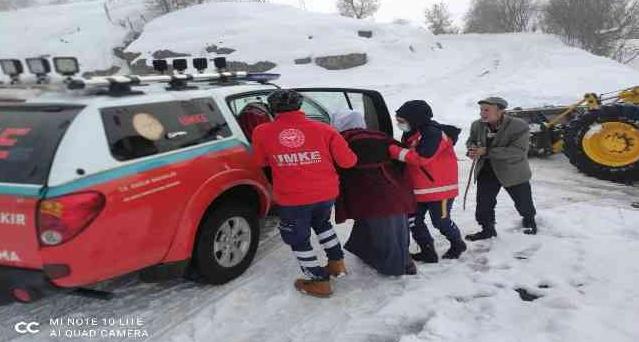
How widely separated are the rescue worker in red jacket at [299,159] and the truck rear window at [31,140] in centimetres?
131

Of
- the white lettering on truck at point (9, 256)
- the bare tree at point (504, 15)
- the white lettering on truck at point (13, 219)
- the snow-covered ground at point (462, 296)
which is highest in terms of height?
the bare tree at point (504, 15)

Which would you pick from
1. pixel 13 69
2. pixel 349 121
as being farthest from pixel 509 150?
Answer: pixel 13 69

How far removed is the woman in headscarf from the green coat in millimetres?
1072

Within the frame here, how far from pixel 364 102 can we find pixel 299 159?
210 cm

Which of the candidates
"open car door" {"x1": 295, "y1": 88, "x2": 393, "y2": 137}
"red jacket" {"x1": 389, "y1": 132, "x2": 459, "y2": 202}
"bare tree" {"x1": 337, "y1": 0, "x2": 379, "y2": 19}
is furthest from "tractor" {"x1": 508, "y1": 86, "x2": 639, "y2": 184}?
"bare tree" {"x1": 337, "y1": 0, "x2": 379, "y2": 19}

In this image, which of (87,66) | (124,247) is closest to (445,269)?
(124,247)

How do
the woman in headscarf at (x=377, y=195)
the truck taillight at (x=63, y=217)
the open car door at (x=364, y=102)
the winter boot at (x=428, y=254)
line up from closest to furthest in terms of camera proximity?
the truck taillight at (x=63, y=217) < the woman in headscarf at (x=377, y=195) < the winter boot at (x=428, y=254) < the open car door at (x=364, y=102)

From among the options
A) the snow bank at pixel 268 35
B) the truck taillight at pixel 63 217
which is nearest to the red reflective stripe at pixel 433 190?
the truck taillight at pixel 63 217

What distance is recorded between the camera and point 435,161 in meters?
4.30

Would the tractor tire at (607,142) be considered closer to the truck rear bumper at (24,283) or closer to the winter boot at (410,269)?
the winter boot at (410,269)

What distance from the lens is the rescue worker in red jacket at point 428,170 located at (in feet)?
13.3

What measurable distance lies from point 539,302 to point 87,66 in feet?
82.6

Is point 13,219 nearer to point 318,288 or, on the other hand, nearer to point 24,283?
point 24,283

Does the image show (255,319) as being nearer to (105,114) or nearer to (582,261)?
(105,114)
